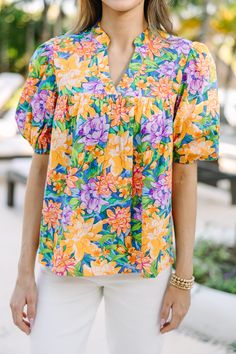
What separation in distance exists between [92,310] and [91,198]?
0.30 m

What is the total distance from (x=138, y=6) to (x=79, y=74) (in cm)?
25

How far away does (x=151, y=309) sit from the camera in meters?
1.71

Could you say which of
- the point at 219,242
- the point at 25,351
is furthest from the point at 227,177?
the point at 25,351

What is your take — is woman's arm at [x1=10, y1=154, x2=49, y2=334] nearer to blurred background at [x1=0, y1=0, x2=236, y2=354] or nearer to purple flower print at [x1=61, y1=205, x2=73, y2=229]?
purple flower print at [x1=61, y1=205, x2=73, y2=229]

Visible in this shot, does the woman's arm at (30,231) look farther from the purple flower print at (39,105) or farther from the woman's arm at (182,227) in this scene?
the woman's arm at (182,227)

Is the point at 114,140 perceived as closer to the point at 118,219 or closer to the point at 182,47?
the point at 118,219

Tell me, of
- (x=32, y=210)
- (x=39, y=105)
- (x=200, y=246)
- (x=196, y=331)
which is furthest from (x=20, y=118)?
(x=200, y=246)

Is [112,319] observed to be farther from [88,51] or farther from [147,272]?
[88,51]

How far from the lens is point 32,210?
1.75m

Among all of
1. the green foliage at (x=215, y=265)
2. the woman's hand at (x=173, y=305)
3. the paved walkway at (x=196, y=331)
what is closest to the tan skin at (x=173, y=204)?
the woman's hand at (x=173, y=305)

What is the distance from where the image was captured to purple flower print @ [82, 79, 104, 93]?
163cm

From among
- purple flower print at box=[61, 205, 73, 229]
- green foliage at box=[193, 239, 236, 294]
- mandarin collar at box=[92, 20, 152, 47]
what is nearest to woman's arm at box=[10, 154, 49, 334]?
purple flower print at box=[61, 205, 73, 229]

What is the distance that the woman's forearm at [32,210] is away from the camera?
5.72 ft

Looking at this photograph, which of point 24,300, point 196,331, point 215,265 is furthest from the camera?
point 215,265
